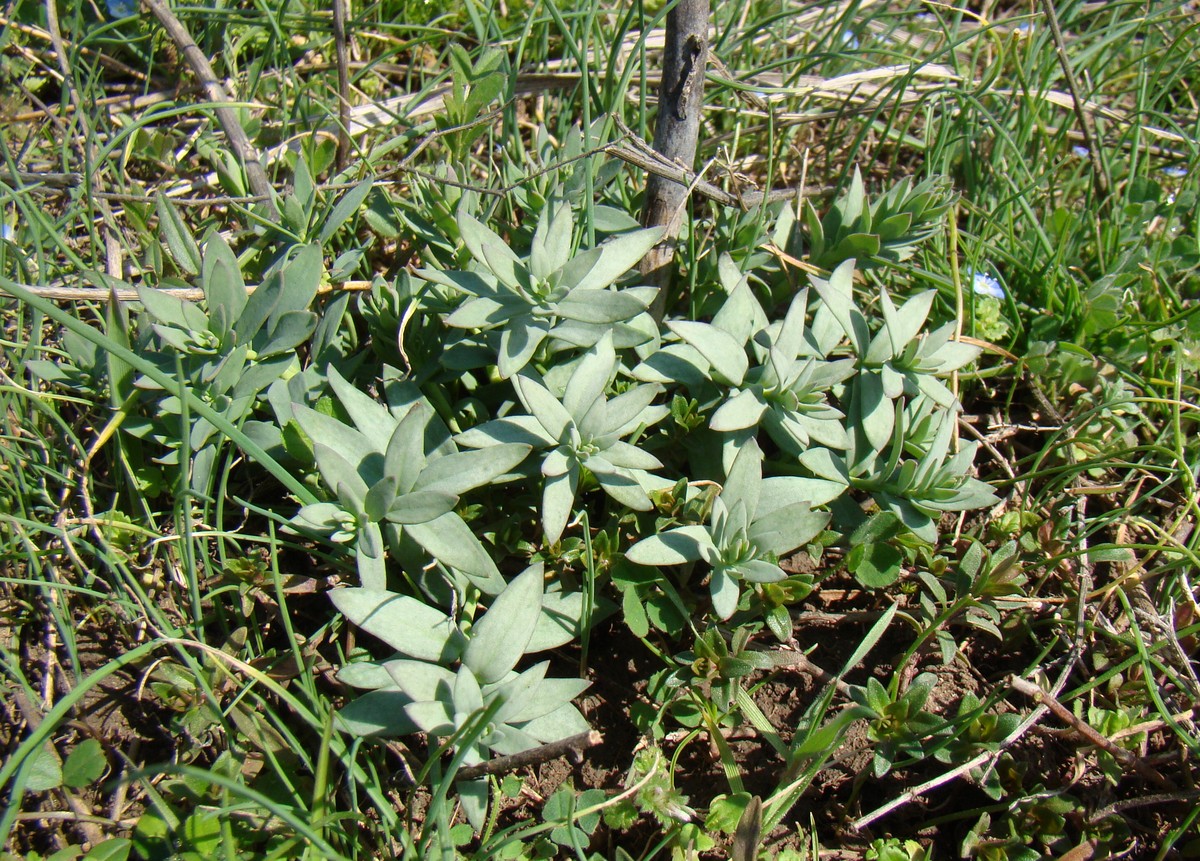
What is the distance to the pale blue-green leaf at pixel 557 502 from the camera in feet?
6.14

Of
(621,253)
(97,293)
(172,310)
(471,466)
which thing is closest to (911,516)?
(621,253)

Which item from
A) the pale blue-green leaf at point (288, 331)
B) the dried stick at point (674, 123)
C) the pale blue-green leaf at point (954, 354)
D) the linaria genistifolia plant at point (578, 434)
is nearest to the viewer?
the linaria genistifolia plant at point (578, 434)

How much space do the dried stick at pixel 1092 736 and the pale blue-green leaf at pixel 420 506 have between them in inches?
52.5

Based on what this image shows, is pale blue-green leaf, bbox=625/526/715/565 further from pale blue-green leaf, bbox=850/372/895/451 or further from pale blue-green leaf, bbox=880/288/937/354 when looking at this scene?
pale blue-green leaf, bbox=880/288/937/354

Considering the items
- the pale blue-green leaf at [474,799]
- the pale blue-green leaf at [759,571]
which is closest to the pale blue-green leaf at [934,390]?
the pale blue-green leaf at [759,571]

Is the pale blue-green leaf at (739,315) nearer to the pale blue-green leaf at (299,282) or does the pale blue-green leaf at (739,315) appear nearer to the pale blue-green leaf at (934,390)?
the pale blue-green leaf at (934,390)

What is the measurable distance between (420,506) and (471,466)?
0.14 meters

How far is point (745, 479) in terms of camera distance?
1.98 metres

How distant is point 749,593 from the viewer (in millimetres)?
2002

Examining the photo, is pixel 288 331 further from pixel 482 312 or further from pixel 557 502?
pixel 557 502

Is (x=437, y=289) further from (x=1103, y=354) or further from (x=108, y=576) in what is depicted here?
(x=1103, y=354)

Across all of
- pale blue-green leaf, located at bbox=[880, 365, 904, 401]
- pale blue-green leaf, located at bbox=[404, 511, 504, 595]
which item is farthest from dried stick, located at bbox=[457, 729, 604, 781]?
pale blue-green leaf, located at bbox=[880, 365, 904, 401]

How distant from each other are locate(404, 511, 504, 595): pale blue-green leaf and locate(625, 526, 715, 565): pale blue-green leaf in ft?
0.97

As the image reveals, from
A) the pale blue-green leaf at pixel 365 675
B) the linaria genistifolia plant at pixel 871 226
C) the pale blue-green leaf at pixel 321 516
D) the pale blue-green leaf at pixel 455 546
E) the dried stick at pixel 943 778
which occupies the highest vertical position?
the linaria genistifolia plant at pixel 871 226
